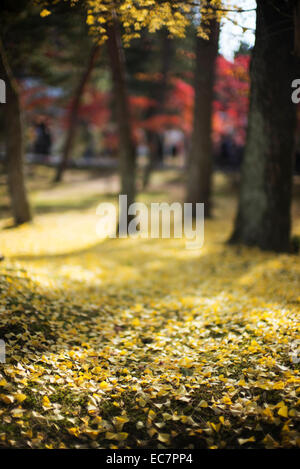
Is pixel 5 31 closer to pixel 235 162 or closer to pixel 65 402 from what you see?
pixel 65 402

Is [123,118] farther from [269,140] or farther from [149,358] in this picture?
[149,358]

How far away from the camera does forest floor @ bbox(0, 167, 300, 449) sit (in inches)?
113

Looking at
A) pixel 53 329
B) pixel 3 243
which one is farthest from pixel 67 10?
pixel 53 329

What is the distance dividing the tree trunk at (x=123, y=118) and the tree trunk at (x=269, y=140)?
10.7 feet

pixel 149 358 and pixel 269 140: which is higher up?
pixel 269 140

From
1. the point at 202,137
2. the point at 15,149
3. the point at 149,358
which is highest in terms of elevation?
the point at 202,137

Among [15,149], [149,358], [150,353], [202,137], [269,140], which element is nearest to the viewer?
[149,358]

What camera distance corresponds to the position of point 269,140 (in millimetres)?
6895

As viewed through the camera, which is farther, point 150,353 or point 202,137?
point 202,137

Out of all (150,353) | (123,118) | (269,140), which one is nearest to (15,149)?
(123,118)

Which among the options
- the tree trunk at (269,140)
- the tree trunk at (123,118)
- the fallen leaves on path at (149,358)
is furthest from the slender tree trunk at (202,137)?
the fallen leaves on path at (149,358)

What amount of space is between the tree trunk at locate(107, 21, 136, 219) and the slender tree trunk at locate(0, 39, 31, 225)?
2436mm

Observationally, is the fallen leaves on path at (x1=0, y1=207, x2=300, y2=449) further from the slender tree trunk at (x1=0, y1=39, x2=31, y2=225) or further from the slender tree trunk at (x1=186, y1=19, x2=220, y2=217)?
the slender tree trunk at (x1=186, y1=19, x2=220, y2=217)

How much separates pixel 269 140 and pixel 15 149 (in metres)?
6.43
